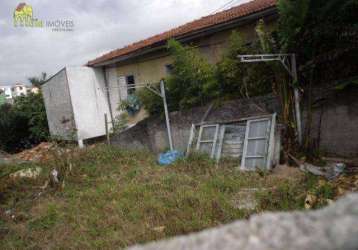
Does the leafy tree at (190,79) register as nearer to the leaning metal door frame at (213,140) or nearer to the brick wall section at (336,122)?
the leaning metal door frame at (213,140)

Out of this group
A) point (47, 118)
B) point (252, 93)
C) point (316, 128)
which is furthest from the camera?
point (47, 118)

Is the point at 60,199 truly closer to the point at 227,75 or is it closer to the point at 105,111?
the point at 227,75

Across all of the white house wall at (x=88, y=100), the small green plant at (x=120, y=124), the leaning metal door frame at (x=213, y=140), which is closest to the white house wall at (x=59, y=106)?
the white house wall at (x=88, y=100)

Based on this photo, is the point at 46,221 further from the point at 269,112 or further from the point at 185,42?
the point at 185,42

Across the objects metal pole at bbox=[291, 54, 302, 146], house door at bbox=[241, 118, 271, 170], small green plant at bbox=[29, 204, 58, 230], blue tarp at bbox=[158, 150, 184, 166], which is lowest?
small green plant at bbox=[29, 204, 58, 230]

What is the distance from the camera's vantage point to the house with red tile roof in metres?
7.49

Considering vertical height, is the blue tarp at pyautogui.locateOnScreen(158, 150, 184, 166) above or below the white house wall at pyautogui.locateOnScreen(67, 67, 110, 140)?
below

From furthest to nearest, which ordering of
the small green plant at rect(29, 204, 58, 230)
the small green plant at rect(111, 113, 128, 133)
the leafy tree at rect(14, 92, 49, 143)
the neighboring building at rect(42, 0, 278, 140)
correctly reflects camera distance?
the leafy tree at rect(14, 92, 49, 143) < the small green plant at rect(111, 113, 128, 133) < the neighboring building at rect(42, 0, 278, 140) < the small green plant at rect(29, 204, 58, 230)

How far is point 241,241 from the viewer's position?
1.96 feet

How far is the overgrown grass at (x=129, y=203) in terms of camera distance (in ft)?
11.4

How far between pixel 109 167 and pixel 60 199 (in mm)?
1760

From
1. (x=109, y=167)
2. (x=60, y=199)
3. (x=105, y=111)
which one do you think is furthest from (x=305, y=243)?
(x=105, y=111)

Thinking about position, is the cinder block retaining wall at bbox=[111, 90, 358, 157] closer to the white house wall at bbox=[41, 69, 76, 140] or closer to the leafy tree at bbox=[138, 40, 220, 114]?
the leafy tree at bbox=[138, 40, 220, 114]

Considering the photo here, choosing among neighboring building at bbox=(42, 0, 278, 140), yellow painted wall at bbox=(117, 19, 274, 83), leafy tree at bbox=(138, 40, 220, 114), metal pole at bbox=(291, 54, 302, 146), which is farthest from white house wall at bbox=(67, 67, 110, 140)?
metal pole at bbox=(291, 54, 302, 146)
